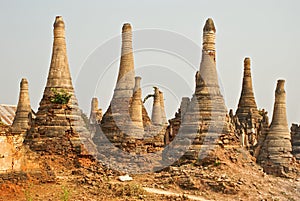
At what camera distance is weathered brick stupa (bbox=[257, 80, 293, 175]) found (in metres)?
28.0

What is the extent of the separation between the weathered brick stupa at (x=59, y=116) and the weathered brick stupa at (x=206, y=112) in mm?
3689

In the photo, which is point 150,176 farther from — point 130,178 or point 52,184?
point 52,184

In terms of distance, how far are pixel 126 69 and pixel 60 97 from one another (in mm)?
3878

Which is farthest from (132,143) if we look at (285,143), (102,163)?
(285,143)

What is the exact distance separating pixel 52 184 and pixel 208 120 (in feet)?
22.0

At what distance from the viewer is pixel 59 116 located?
73.0 feet

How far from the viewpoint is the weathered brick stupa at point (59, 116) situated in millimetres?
21953

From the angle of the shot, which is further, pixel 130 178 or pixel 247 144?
pixel 247 144

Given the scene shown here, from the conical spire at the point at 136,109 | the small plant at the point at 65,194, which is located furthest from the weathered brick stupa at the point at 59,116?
the small plant at the point at 65,194

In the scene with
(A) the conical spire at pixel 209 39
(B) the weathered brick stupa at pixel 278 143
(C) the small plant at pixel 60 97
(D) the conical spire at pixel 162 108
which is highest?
(A) the conical spire at pixel 209 39

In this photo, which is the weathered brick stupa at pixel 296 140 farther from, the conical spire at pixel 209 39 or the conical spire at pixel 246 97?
the conical spire at pixel 209 39

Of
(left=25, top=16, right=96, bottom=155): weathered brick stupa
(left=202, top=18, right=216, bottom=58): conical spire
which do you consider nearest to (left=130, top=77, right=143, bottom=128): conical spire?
(left=25, top=16, right=96, bottom=155): weathered brick stupa

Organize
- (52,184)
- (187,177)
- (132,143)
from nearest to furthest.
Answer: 1. (52,184)
2. (187,177)
3. (132,143)

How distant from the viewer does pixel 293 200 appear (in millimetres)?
21234
